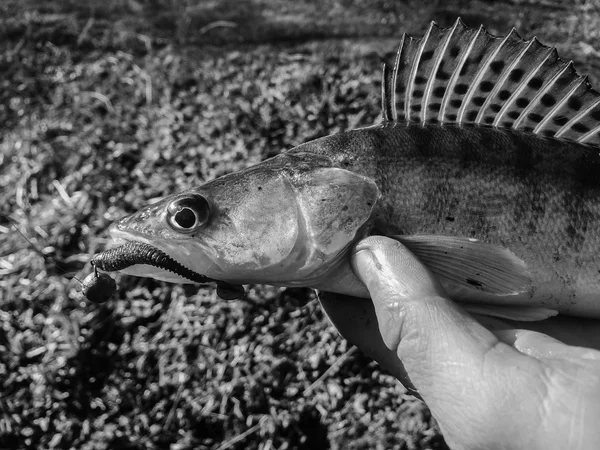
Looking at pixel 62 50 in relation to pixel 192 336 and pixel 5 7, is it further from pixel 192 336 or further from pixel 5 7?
pixel 192 336

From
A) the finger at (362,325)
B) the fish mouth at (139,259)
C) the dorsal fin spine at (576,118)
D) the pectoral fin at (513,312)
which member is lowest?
the finger at (362,325)

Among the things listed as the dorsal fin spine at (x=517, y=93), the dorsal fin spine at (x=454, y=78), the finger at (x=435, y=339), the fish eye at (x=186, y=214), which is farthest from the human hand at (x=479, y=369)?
the dorsal fin spine at (x=517, y=93)

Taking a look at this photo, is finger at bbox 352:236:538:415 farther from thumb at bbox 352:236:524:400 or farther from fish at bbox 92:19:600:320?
fish at bbox 92:19:600:320

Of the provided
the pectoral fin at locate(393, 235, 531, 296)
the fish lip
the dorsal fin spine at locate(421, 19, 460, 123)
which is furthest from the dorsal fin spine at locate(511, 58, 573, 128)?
the fish lip

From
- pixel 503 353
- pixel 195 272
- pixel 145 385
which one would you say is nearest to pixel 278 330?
pixel 145 385

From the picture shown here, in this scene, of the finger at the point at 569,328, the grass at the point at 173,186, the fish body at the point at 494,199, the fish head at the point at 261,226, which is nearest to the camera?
the fish head at the point at 261,226

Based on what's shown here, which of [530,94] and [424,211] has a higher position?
[530,94]

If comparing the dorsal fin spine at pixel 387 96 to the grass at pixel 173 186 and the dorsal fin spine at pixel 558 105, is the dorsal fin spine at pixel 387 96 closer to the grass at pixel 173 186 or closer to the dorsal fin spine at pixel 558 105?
the dorsal fin spine at pixel 558 105
